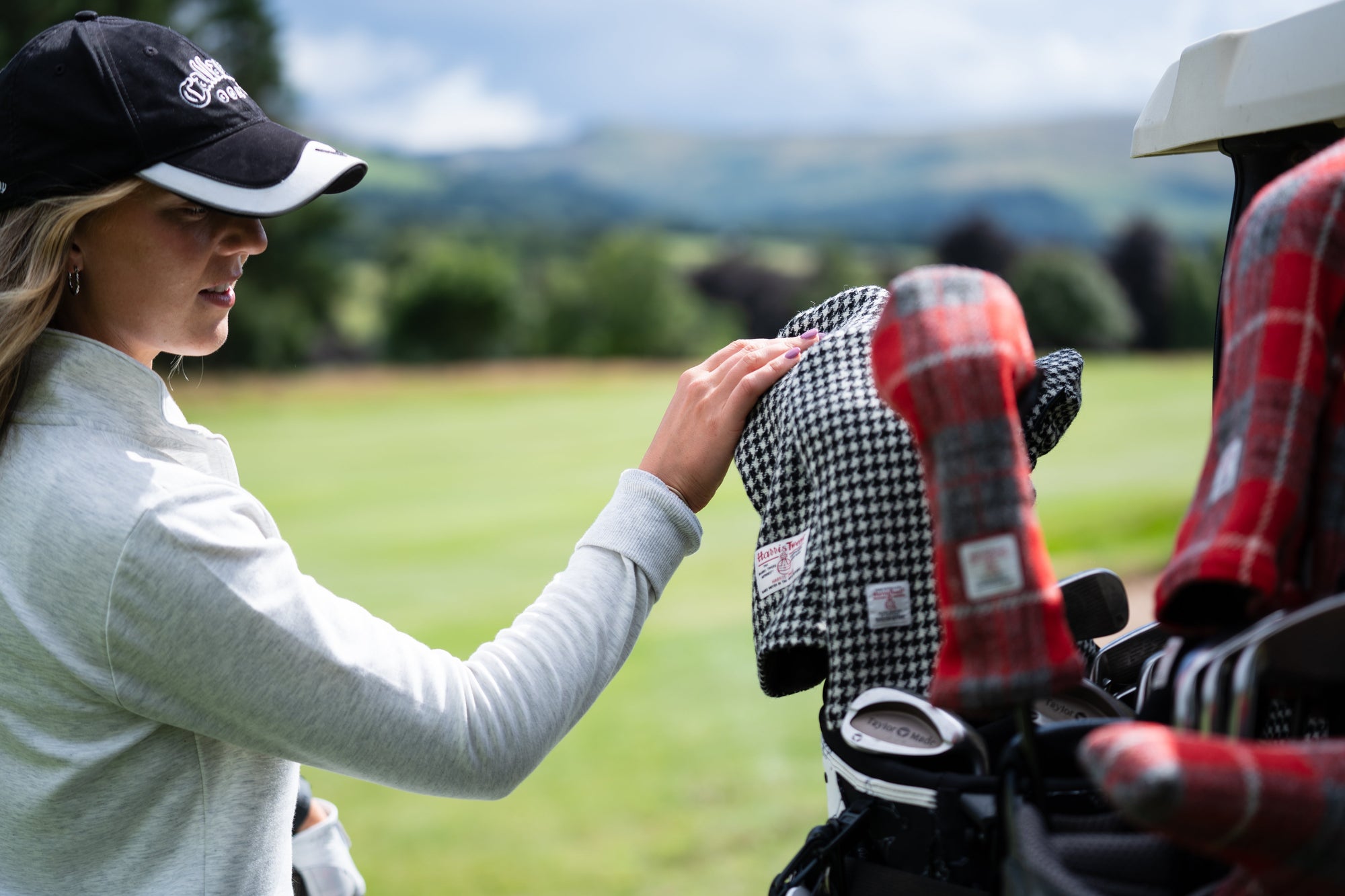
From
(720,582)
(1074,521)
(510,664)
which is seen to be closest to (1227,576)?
(510,664)

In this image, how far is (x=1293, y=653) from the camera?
573 millimetres

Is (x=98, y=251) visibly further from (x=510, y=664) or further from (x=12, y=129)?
(x=510, y=664)

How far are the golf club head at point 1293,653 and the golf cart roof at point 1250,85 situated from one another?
0.40m

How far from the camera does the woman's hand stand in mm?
1018

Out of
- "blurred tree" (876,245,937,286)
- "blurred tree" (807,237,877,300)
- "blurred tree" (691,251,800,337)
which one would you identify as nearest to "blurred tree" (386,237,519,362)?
"blurred tree" (691,251,800,337)

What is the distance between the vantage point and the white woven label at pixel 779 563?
929mm

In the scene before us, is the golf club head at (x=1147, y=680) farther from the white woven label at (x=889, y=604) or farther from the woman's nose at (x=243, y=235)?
the woman's nose at (x=243, y=235)

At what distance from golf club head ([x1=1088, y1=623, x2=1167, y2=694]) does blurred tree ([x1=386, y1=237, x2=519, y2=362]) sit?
83.4 ft

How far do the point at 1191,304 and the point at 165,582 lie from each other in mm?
21986

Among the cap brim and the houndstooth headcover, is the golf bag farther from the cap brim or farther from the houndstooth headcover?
the cap brim

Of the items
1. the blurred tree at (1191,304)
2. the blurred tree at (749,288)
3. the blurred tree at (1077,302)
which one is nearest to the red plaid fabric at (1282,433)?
the blurred tree at (1191,304)

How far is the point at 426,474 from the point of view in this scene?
12.5 m

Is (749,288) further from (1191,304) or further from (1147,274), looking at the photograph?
(1191,304)

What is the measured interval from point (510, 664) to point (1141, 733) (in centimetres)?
59
